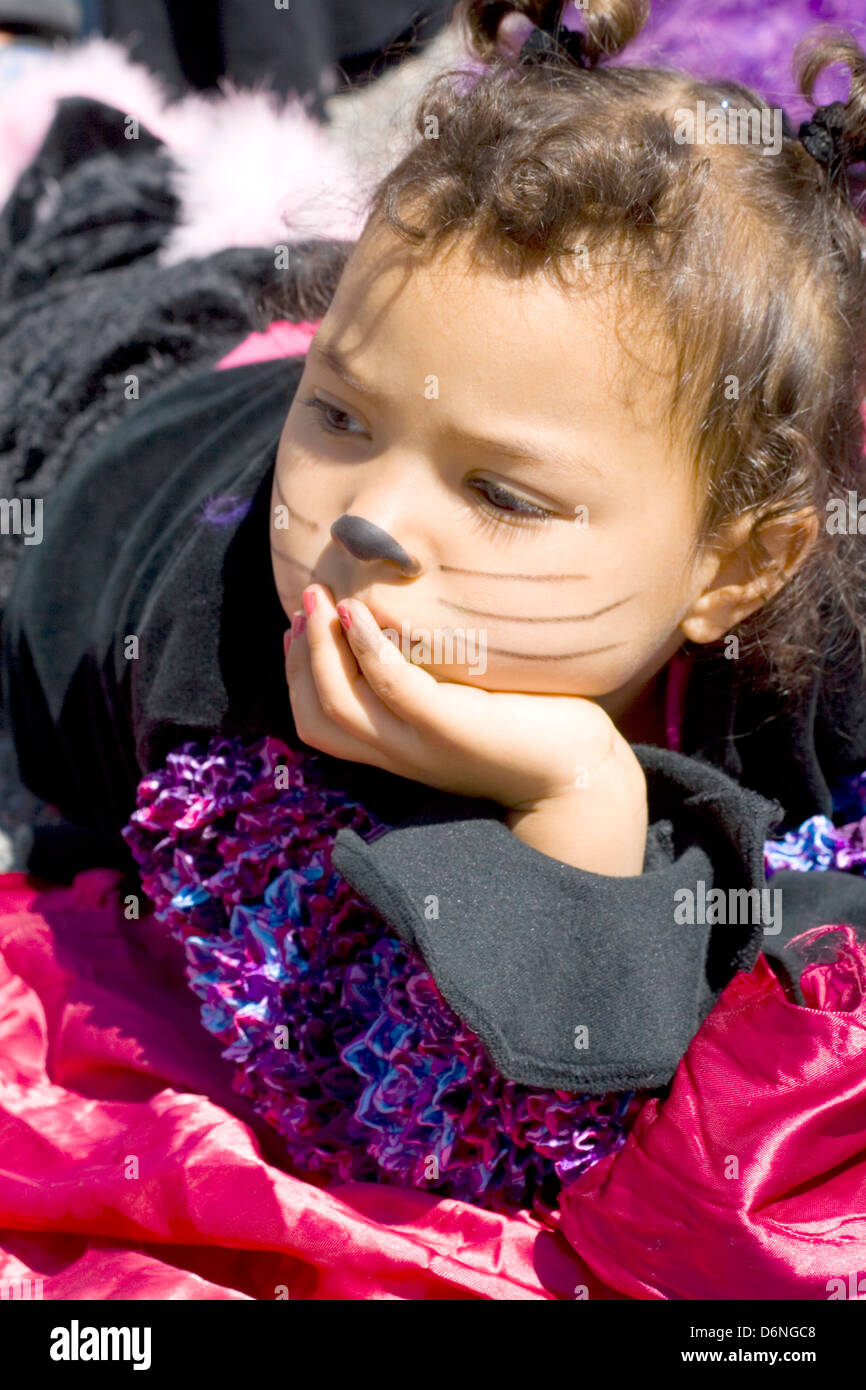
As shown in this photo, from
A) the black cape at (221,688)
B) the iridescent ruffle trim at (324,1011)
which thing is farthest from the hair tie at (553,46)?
the iridescent ruffle trim at (324,1011)

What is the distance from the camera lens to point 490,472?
102 cm

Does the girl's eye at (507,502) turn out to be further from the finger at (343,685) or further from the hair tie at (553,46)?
the hair tie at (553,46)

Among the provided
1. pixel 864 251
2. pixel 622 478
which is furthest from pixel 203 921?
pixel 864 251

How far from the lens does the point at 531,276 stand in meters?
1.01

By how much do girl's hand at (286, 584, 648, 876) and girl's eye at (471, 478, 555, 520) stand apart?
0.12 metres

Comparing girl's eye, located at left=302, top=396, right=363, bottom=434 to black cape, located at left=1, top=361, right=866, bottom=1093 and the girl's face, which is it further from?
black cape, located at left=1, top=361, right=866, bottom=1093

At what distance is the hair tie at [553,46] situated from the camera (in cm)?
119

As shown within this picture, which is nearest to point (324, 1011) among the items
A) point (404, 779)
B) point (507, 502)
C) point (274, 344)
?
point (404, 779)

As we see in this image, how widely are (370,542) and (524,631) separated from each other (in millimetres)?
136

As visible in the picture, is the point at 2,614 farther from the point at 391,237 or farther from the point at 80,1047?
the point at 391,237

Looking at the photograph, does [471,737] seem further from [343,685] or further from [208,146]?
[208,146]

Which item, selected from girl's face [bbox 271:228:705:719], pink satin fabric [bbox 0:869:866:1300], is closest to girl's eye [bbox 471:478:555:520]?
girl's face [bbox 271:228:705:719]

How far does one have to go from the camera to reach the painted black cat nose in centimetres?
100
